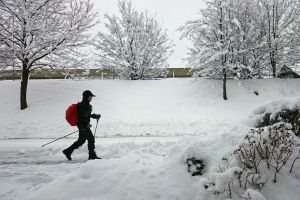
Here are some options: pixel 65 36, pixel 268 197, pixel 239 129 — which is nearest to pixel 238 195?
pixel 268 197

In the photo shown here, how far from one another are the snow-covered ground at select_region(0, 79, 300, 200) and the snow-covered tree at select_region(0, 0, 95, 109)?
A: 234cm

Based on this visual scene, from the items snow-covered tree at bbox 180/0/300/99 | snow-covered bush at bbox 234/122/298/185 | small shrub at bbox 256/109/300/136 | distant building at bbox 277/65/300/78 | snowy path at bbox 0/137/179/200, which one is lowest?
snowy path at bbox 0/137/179/200

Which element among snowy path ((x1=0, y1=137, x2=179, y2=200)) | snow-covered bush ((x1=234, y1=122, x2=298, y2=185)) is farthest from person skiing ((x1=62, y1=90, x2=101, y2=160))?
snow-covered bush ((x1=234, y1=122, x2=298, y2=185))

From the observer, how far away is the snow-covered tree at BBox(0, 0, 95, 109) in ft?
52.3

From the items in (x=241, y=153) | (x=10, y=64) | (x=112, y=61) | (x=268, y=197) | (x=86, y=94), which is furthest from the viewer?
(x=112, y=61)

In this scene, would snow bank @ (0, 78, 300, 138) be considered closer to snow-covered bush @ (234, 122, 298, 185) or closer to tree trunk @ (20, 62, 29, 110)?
tree trunk @ (20, 62, 29, 110)

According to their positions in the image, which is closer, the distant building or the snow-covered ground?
the snow-covered ground

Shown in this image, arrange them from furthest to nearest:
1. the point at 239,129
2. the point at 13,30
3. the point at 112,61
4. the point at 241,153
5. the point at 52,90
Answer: the point at 112,61, the point at 52,90, the point at 13,30, the point at 239,129, the point at 241,153

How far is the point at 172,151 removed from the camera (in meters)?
6.27

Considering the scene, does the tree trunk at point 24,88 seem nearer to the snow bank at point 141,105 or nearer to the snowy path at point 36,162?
the snow bank at point 141,105

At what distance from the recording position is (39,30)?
52.2ft

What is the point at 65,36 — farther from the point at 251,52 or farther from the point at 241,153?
the point at 241,153

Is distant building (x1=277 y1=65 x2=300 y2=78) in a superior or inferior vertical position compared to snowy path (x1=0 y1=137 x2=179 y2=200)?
superior

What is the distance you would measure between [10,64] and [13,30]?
6.92 feet
